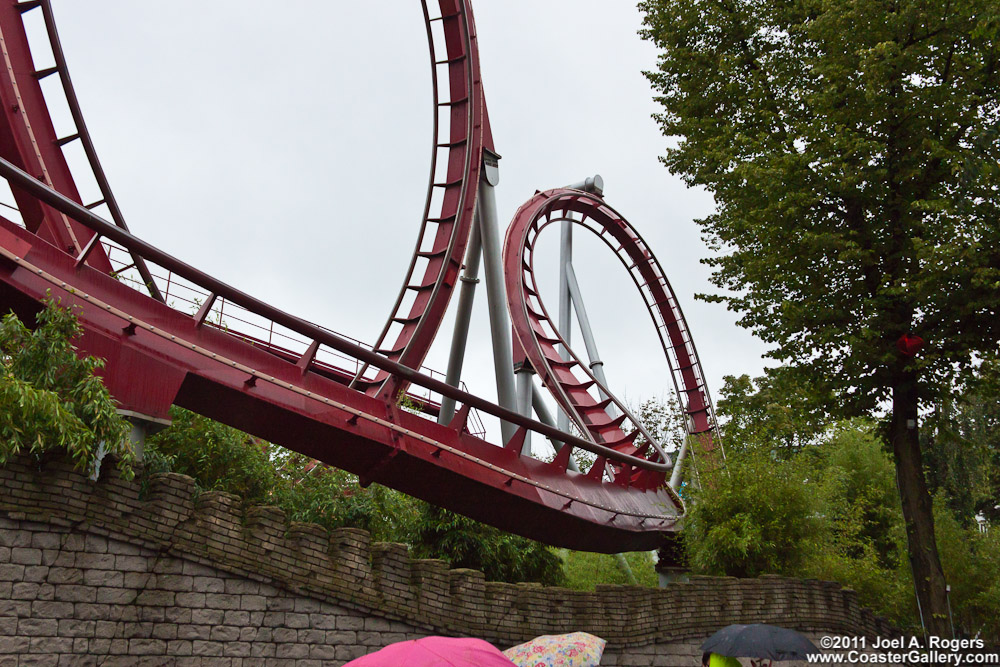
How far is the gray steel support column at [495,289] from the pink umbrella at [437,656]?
8312 millimetres

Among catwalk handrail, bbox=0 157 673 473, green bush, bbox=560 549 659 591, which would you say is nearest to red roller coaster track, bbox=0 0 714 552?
catwalk handrail, bbox=0 157 673 473

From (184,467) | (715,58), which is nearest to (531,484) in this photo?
(184,467)

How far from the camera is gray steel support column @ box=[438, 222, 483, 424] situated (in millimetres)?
13727

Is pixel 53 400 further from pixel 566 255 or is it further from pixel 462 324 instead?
pixel 566 255

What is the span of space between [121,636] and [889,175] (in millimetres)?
10787

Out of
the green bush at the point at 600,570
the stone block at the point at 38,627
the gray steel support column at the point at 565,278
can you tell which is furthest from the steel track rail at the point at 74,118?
the gray steel support column at the point at 565,278

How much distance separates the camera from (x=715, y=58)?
1353cm

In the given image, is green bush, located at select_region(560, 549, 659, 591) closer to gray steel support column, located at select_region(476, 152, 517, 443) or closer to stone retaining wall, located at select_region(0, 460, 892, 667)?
gray steel support column, located at select_region(476, 152, 517, 443)

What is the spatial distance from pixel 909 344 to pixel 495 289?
5.93 m

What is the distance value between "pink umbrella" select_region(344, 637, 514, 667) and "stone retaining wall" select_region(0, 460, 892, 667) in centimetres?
263

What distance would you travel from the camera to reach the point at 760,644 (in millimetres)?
7730

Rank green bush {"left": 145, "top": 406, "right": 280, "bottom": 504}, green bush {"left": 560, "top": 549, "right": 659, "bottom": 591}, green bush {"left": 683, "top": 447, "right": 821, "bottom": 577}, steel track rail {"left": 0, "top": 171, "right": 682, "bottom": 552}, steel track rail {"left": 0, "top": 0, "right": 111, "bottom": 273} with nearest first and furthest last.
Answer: steel track rail {"left": 0, "top": 171, "right": 682, "bottom": 552}, steel track rail {"left": 0, "top": 0, "right": 111, "bottom": 273}, green bush {"left": 145, "top": 406, "right": 280, "bottom": 504}, green bush {"left": 683, "top": 447, "right": 821, "bottom": 577}, green bush {"left": 560, "top": 549, "right": 659, "bottom": 591}

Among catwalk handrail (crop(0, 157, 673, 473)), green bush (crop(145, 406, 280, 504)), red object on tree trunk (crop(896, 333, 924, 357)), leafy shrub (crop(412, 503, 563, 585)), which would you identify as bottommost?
leafy shrub (crop(412, 503, 563, 585))

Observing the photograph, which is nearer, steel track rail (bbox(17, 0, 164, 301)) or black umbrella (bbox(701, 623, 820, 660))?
black umbrella (bbox(701, 623, 820, 660))
